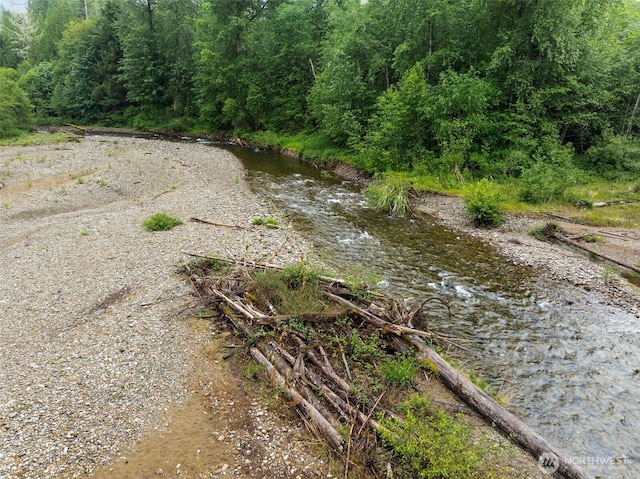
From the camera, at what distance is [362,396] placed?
6.84 meters

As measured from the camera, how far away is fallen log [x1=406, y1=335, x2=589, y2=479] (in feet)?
19.6

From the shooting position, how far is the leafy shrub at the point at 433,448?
5422mm

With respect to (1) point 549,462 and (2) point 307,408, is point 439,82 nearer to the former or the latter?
(1) point 549,462

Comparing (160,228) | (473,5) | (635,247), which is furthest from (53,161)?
(635,247)

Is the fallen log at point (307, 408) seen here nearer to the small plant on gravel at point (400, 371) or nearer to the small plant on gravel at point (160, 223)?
the small plant on gravel at point (400, 371)

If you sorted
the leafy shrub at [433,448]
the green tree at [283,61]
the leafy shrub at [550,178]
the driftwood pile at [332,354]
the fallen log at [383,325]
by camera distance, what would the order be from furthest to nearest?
the green tree at [283,61]
the leafy shrub at [550,178]
the fallen log at [383,325]
the driftwood pile at [332,354]
the leafy shrub at [433,448]

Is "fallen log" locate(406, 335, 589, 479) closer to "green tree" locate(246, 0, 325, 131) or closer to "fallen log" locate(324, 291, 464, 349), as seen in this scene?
"fallen log" locate(324, 291, 464, 349)

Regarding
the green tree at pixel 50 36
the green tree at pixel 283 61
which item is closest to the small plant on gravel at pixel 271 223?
the green tree at pixel 283 61

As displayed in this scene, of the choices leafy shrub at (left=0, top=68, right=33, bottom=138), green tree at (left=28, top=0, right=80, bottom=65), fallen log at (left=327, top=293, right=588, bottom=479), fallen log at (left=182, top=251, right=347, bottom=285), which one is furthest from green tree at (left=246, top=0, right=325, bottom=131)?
green tree at (left=28, top=0, right=80, bottom=65)

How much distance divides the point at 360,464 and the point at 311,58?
136ft

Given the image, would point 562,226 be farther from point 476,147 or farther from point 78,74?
point 78,74

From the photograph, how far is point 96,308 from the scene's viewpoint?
10.0 m

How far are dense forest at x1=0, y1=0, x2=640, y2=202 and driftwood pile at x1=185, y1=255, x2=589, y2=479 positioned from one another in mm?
14581

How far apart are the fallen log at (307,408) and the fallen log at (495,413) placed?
2.71 m
